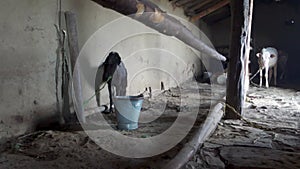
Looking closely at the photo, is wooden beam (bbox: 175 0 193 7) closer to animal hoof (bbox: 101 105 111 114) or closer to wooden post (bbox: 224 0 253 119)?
wooden post (bbox: 224 0 253 119)

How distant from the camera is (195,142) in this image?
2660 millimetres

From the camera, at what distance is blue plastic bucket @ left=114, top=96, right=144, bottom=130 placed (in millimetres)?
3240

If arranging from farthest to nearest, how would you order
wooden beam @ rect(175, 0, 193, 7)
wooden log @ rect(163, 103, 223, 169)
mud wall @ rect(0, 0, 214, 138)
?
wooden beam @ rect(175, 0, 193, 7) < mud wall @ rect(0, 0, 214, 138) < wooden log @ rect(163, 103, 223, 169)

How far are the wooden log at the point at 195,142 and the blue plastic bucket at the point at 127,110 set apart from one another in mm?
750

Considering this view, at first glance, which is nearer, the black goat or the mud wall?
the mud wall

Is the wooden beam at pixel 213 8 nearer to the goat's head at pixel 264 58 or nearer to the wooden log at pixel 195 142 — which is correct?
the goat's head at pixel 264 58

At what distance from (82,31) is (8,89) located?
4.58ft

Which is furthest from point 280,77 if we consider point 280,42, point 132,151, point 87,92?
point 132,151

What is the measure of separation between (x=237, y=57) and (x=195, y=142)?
171cm

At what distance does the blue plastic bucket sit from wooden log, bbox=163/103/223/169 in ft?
2.46

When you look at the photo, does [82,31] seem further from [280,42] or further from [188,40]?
[280,42]

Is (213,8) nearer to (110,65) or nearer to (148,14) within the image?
(110,65)

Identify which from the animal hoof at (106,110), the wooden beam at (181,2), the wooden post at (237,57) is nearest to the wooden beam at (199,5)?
the wooden beam at (181,2)

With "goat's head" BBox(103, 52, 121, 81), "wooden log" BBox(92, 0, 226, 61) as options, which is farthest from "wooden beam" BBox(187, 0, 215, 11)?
"goat's head" BBox(103, 52, 121, 81)
